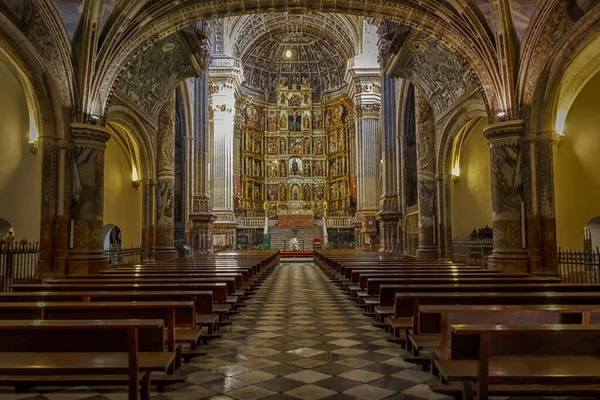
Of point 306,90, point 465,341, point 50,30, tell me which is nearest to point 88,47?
point 50,30

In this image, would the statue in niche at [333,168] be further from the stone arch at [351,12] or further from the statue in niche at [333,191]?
the stone arch at [351,12]

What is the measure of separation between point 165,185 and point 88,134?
6558 mm

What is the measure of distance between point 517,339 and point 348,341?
9.63 ft

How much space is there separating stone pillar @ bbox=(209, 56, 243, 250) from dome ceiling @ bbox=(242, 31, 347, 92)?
20.1 feet

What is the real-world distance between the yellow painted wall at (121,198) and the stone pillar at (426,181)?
9.65 m

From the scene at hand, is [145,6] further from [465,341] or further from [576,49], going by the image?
[465,341]

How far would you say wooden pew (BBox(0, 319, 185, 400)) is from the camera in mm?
3042

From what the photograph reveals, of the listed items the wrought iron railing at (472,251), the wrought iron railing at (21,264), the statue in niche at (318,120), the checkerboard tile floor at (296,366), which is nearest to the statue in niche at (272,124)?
the statue in niche at (318,120)

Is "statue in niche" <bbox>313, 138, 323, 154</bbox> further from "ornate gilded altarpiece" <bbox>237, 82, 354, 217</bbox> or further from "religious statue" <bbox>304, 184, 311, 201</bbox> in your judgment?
"religious statue" <bbox>304, 184, 311, 201</bbox>

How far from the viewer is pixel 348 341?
19.0 ft

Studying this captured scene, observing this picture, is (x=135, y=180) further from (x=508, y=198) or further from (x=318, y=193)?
(x=318, y=193)

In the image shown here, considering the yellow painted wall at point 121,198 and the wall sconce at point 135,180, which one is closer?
the yellow painted wall at point 121,198

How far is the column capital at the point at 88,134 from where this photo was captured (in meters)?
10.6

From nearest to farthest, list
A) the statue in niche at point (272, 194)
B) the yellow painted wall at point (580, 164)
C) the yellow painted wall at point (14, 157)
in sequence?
the yellow painted wall at point (580, 164)
the yellow painted wall at point (14, 157)
the statue in niche at point (272, 194)
